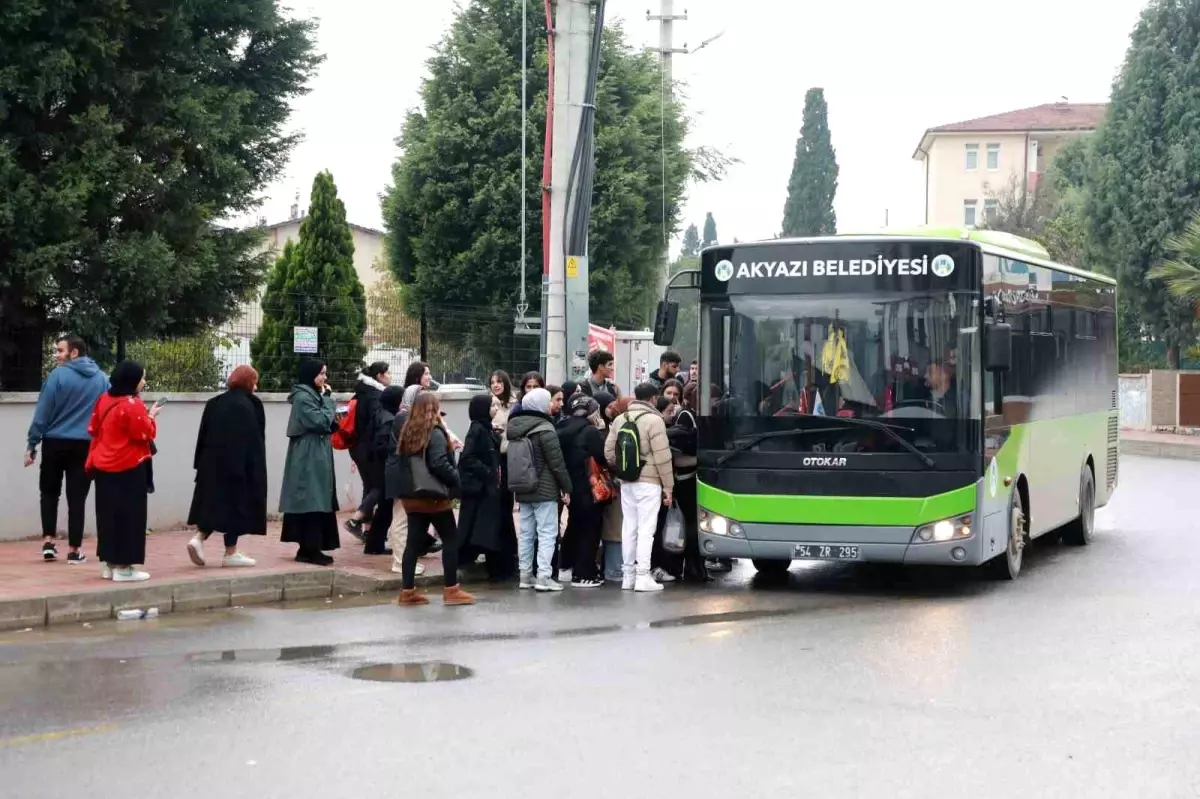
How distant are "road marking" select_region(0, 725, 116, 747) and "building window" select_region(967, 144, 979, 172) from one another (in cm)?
9927

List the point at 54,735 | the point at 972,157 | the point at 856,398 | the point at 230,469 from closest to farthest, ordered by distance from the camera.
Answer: the point at 54,735 < the point at 856,398 < the point at 230,469 < the point at 972,157

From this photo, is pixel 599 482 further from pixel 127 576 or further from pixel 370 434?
pixel 127 576

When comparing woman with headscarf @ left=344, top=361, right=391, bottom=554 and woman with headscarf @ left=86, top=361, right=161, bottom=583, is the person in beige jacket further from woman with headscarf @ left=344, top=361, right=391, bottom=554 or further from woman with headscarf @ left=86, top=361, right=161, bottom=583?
woman with headscarf @ left=86, top=361, right=161, bottom=583

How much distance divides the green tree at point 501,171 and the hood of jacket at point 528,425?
1848 cm

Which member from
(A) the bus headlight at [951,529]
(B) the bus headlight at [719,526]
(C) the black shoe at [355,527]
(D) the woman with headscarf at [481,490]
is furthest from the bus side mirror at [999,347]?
(C) the black shoe at [355,527]

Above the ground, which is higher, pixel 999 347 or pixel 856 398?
pixel 999 347

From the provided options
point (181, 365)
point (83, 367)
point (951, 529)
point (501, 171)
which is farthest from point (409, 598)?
point (501, 171)

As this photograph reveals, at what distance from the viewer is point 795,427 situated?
42.3 ft

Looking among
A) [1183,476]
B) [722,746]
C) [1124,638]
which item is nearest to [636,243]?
[1183,476]

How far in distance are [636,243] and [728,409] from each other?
19661 millimetres

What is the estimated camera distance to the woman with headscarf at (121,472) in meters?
12.1

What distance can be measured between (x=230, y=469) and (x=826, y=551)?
16.2ft

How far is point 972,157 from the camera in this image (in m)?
102

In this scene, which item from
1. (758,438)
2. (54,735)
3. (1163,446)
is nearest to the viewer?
(54,735)
